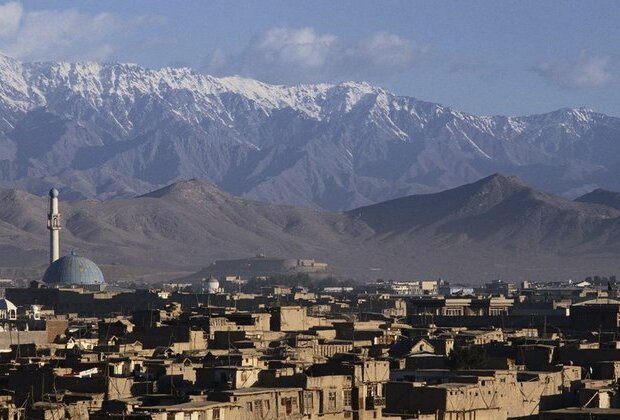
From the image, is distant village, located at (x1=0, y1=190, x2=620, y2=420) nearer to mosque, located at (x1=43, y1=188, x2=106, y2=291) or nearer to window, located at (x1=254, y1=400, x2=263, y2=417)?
window, located at (x1=254, y1=400, x2=263, y2=417)

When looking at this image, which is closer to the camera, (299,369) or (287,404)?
(287,404)

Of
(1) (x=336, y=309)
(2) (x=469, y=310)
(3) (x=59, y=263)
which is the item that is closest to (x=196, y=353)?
(2) (x=469, y=310)

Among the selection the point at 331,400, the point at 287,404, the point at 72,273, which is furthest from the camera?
the point at 72,273

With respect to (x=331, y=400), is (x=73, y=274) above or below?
above

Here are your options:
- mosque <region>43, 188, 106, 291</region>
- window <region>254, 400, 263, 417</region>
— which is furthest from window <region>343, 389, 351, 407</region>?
mosque <region>43, 188, 106, 291</region>

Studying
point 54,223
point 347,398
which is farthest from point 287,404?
point 54,223

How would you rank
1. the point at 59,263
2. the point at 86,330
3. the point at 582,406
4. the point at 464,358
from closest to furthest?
the point at 582,406, the point at 464,358, the point at 86,330, the point at 59,263

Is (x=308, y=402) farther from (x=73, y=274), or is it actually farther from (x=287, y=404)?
(x=73, y=274)

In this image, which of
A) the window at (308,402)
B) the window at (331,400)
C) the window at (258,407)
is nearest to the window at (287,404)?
the window at (308,402)

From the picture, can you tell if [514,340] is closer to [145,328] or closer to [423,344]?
[423,344]
